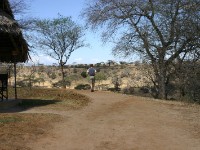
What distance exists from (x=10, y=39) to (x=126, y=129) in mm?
8233

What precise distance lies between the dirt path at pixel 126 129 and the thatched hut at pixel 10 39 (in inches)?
152

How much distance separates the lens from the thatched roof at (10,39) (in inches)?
605

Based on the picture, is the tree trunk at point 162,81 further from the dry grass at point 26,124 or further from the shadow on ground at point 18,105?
the shadow on ground at point 18,105

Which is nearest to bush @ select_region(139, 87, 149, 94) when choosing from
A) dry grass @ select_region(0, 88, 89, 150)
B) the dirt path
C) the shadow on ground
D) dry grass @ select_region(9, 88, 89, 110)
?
dry grass @ select_region(9, 88, 89, 110)

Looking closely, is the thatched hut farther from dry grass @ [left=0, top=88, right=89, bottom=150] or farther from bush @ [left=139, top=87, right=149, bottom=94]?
bush @ [left=139, top=87, right=149, bottom=94]

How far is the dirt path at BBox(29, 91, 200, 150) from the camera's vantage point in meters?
9.44

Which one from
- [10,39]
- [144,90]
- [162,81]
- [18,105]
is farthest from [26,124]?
[144,90]

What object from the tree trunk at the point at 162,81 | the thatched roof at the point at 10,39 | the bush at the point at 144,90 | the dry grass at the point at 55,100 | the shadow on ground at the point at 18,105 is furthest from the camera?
the bush at the point at 144,90

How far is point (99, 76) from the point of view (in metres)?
46.3

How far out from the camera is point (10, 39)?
17500 mm

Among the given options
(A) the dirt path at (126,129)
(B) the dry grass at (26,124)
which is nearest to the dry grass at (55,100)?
(B) the dry grass at (26,124)

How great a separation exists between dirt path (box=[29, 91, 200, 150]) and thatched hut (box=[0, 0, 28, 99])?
3857mm

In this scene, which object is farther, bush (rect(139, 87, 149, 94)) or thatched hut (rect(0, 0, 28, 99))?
bush (rect(139, 87, 149, 94))

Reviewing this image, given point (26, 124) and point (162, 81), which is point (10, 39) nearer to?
point (26, 124)
